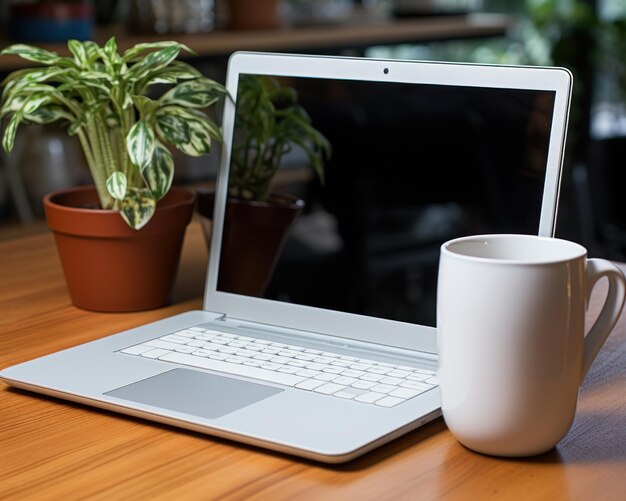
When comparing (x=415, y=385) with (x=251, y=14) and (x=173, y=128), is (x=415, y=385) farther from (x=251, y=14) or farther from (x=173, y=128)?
(x=251, y=14)

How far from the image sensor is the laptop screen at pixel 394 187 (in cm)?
88

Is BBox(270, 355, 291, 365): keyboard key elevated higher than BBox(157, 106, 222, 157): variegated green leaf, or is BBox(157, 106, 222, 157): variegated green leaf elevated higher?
BBox(157, 106, 222, 157): variegated green leaf

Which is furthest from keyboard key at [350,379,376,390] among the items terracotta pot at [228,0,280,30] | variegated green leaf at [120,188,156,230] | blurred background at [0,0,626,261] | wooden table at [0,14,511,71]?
terracotta pot at [228,0,280,30]

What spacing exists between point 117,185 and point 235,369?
26 centimetres

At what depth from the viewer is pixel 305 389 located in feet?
2.65

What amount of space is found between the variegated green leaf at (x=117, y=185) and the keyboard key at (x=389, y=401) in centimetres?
38

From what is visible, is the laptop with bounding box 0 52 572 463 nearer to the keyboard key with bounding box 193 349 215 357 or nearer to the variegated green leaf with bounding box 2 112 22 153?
the keyboard key with bounding box 193 349 215 357

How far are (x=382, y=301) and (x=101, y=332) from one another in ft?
0.95

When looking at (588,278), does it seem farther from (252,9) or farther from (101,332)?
(252,9)

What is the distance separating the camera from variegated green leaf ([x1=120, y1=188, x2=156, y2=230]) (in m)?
1.02

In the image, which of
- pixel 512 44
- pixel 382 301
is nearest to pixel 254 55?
pixel 382 301

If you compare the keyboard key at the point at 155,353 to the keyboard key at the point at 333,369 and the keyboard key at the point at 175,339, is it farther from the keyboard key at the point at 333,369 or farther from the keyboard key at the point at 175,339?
the keyboard key at the point at 333,369

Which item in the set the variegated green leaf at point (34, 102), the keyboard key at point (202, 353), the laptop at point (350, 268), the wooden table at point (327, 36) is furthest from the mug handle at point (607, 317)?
the wooden table at point (327, 36)

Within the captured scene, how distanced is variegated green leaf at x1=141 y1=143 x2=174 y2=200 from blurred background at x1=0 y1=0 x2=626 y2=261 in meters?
1.24
